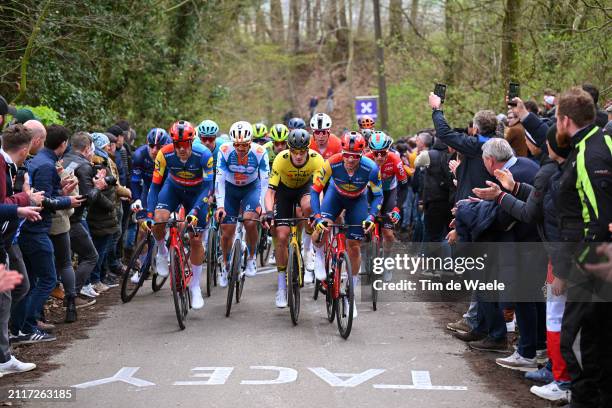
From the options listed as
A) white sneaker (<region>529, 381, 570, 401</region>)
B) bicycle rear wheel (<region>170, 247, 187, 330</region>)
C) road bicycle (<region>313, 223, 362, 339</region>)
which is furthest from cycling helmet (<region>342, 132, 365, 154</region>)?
white sneaker (<region>529, 381, 570, 401</region>)

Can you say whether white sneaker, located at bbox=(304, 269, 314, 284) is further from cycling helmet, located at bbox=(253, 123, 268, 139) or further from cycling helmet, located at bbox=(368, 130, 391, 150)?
cycling helmet, located at bbox=(253, 123, 268, 139)

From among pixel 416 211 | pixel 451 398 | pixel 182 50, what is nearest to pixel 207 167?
pixel 451 398

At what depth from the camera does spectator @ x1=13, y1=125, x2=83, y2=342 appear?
8.72 metres

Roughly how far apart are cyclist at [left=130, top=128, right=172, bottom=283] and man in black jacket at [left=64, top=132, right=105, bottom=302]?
1.49 m

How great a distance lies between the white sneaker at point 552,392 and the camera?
6.86 metres

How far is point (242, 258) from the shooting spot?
11273 mm

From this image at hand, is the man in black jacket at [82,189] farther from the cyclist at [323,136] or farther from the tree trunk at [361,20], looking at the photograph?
the tree trunk at [361,20]

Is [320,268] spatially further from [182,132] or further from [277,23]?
[277,23]

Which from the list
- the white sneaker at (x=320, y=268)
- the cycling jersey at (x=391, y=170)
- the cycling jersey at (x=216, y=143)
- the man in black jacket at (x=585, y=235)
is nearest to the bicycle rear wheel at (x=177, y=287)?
the white sneaker at (x=320, y=268)

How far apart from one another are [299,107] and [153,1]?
3316 centimetres

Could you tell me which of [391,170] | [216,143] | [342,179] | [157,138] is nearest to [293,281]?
[342,179]

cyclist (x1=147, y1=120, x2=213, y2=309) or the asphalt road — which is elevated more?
cyclist (x1=147, y1=120, x2=213, y2=309)

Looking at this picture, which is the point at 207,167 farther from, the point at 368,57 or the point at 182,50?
the point at 368,57

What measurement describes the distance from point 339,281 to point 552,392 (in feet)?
10.2
